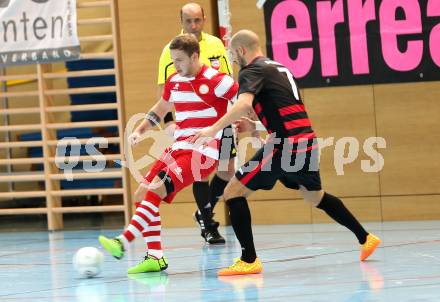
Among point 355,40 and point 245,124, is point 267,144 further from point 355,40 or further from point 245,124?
point 355,40

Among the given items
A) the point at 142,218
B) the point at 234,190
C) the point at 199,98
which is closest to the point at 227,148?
the point at 199,98

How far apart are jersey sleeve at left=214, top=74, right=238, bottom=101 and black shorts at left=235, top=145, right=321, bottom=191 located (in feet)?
2.31

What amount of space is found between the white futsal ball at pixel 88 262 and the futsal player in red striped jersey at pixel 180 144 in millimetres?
246

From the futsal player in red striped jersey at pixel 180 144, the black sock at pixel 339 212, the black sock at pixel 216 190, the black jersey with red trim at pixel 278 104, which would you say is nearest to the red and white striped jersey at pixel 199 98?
the futsal player in red striped jersey at pixel 180 144

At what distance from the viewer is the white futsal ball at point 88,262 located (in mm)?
6383

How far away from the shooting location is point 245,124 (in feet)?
21.5

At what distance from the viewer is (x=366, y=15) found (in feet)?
30.6

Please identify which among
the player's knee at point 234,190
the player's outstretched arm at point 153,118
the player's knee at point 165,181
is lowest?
the player's knee at point 234,190

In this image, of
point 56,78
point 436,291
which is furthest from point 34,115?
point 436,291

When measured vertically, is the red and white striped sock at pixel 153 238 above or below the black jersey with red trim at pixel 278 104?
below

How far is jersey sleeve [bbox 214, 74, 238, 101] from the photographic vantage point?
264 inches

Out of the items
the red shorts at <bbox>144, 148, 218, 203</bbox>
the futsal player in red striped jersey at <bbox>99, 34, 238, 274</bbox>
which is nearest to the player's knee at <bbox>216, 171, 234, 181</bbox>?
the futsal player in red striped jersey at <bbox>99, 34, 238, 274</bbox>

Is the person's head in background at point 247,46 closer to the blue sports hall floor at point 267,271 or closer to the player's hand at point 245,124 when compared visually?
the player's hand at point 245,124

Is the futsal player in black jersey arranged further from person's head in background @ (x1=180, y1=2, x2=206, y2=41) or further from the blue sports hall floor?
person's head in background @ (x1=180, y1=2, x2=206, y2=41)
